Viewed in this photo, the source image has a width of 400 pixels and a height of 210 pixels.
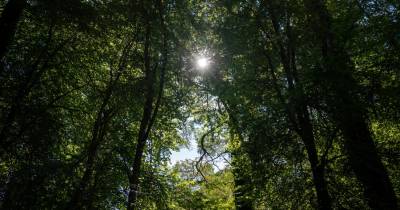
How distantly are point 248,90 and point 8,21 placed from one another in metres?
6.25

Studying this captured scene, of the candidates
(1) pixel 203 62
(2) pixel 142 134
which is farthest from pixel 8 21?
(1) pixel 203 62

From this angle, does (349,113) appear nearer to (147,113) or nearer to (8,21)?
(147,113)

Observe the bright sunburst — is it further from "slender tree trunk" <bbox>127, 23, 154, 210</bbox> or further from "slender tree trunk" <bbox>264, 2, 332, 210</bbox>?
"slender tree trunk" <bbox>264, 2, 332, 210</bbox>

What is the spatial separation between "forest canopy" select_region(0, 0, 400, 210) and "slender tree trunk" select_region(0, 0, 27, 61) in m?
0.02

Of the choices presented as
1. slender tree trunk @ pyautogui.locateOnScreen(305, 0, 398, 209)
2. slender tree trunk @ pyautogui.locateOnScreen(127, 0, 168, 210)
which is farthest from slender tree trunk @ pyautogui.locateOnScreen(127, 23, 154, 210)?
slender tree trunk @ pyautogui.locateOnScreen(305, 0, 398, 209)

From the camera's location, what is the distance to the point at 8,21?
8180 millimetres

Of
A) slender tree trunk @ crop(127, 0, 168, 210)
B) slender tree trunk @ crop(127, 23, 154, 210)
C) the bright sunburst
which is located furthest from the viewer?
the bright sunburst

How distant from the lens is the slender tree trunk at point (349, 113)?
7508mm

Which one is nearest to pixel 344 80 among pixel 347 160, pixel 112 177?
pixel 347 160

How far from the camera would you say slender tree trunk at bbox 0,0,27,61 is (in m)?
8.06

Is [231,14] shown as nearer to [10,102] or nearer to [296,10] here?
[296,10]

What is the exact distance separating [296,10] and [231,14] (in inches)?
75.8

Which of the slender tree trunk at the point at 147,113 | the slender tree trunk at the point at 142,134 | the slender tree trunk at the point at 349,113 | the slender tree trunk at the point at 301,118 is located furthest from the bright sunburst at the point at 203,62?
the slender tree trunk at the point at 349,113

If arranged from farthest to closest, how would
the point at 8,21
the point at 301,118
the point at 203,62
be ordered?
1. the point at 203,62
2. the point at 301,118
3. the point at 8,21
